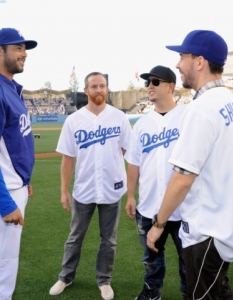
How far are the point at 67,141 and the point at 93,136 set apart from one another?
10.9 inches

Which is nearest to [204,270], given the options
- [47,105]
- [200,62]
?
[200,62]

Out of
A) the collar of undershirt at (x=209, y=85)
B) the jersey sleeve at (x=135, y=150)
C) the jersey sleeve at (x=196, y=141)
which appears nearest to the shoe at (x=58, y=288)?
the jersey sleeve at (x=135, y=150)

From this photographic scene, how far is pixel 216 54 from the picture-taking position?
7.54 feet

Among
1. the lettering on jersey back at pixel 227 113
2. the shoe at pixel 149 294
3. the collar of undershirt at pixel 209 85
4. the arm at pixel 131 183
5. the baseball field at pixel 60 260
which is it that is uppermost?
the collar of undershirt at pixel 209 85

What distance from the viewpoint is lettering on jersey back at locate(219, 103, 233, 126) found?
2168 millimetres

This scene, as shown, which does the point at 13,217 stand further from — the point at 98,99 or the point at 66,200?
the point at 98,99

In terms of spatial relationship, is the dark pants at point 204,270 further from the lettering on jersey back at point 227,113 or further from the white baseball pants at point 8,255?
the white baseball pants at point 8,255

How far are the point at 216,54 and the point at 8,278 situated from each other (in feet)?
6.84

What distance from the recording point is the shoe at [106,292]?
3848 mm

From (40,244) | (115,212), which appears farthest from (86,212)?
(40,244)

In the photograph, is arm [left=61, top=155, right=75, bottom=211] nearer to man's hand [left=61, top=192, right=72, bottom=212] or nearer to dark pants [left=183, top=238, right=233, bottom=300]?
man's hand [left=61, top=192, right=72, bottom=212]

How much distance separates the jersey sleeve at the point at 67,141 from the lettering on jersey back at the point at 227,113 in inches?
80.0

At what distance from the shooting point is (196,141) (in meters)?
2.13

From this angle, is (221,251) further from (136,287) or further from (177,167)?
(136,287)
